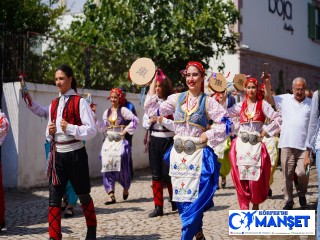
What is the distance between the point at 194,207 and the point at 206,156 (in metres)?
0.52

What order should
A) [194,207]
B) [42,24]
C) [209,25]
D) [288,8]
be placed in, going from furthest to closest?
[288,8]
[209,25]
[42,24]
[194,207]

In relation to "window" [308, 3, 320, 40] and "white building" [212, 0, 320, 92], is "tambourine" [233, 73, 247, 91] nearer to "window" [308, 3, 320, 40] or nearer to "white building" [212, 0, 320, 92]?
"white building" [212, 0, 320, 92]

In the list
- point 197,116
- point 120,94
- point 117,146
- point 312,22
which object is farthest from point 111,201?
A: point 312,22

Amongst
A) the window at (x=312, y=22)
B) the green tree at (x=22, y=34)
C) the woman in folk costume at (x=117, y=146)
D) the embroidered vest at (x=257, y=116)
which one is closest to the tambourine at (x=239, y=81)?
the embroidered vest at (x=257, y=116)

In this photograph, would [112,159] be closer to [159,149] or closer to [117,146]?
[117,146]

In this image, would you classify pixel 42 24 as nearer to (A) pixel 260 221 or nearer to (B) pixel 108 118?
(B) pixel 108 118

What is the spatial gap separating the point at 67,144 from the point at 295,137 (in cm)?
348

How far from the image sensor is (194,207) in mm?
5656

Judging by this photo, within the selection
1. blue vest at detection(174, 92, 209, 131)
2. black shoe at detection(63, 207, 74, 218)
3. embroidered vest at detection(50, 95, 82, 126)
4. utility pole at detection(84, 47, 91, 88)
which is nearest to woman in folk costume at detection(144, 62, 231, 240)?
blue vest at detection(174, 92, 209, 131)

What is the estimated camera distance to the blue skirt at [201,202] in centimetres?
559

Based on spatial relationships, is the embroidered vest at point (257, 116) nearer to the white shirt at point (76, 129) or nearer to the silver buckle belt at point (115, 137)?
the silver buckle belt at point (115, 137)

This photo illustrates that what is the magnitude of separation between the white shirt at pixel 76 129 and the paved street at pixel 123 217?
3.64 ft

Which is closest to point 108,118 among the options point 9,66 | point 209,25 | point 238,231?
point 9,66

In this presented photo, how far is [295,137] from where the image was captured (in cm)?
795
